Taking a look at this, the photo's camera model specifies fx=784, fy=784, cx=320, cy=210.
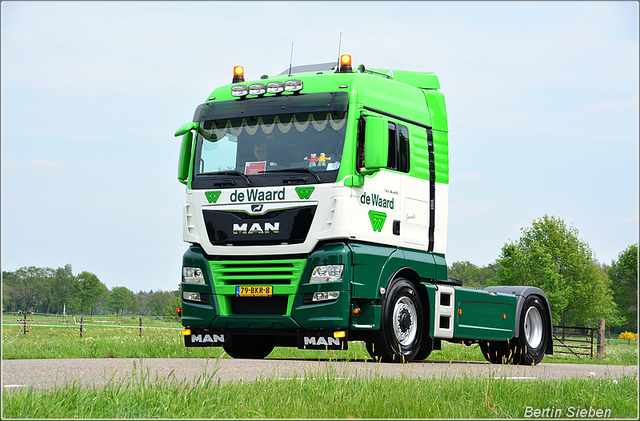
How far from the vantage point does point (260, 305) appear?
1062cm

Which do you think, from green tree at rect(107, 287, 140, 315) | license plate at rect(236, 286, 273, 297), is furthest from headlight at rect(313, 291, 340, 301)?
green tree at rect(107, 287, 140, 315)

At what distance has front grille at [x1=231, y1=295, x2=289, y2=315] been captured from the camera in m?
10.5

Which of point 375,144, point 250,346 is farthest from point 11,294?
point 375,144

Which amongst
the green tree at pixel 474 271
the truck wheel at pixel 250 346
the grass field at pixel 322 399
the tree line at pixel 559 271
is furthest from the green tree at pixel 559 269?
the grass field at pixel 322 399

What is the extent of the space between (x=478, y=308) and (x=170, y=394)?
8.01 m

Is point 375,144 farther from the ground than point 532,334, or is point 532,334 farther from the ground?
point 375,144

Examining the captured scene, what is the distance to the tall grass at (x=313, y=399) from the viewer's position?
541 centimetres

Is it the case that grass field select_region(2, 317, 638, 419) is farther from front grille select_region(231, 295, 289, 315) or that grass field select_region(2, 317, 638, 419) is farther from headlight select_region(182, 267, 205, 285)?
headlight select_region(182, 267, 205, 285)

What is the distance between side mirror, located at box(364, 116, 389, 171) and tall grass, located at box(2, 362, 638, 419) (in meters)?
3.46

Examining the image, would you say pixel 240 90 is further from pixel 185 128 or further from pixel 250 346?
pixel 250 346

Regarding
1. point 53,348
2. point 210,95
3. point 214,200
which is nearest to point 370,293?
point 214,200

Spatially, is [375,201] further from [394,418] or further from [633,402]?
[394,418]

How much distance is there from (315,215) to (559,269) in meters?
45.1

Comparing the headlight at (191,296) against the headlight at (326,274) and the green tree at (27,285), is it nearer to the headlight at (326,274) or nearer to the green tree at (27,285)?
the headlight at (326,274)
